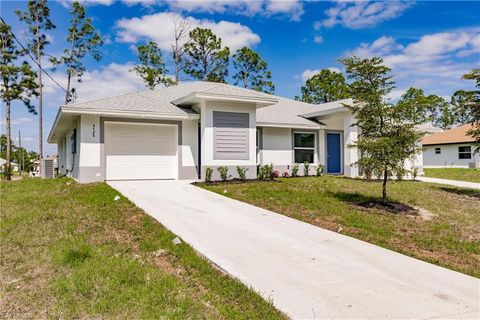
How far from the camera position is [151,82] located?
32.8m

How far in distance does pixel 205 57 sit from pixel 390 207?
27.8 m

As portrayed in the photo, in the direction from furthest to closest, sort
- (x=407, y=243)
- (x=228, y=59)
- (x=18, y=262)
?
(x=228, y=59) → (x=407, y=243) → (x=18, y=262)

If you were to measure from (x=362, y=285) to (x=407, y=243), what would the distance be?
2.68 meters

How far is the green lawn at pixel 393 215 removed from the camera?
242 inches

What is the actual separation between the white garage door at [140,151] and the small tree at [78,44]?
2094 centimetres

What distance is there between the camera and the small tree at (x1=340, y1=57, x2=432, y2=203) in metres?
9.18

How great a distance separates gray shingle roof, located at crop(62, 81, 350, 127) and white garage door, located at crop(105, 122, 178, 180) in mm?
777

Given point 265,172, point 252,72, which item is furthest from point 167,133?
point 252,72

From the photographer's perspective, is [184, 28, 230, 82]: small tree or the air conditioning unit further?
[184, 28, 230, 82]: small tree

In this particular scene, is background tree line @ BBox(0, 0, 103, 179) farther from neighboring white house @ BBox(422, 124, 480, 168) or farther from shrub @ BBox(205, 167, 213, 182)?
neighboring white house @ BBox(422, 124, 480, 168)

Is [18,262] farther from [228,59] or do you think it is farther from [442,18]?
[228,59]

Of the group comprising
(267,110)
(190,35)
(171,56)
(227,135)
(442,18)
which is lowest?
(227,135)

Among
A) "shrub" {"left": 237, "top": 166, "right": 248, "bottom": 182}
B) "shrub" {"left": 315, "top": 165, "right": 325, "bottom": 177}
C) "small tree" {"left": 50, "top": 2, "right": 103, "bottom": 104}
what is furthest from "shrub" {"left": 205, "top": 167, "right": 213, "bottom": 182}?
"small tree" {"left": 50, "top": 2, "right": 103, "bottom": 104}

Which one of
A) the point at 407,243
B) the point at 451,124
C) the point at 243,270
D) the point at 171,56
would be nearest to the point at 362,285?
the point at 243,270
